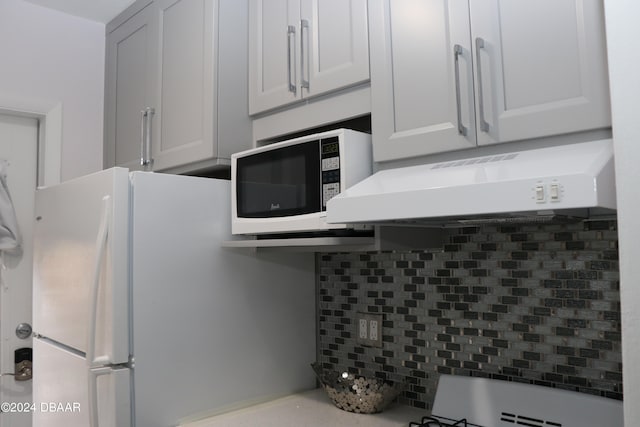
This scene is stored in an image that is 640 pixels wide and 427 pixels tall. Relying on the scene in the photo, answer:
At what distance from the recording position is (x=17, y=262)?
2.36 metres

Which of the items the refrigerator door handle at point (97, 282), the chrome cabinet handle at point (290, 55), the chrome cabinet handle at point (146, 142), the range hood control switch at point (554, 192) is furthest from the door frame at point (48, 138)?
the range hood control switch at point (554, 192)

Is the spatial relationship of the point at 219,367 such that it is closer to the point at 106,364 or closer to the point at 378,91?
the point at 106,364

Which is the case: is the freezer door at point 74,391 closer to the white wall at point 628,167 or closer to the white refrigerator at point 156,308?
the white refrigerator at point 156,308

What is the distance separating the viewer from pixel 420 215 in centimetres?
108

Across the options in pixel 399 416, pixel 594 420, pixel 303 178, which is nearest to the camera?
pixel 594 420

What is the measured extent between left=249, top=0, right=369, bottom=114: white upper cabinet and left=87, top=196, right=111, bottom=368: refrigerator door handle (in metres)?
0.60

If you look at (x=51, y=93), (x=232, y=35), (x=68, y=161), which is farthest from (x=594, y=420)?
(x=51, y=93)

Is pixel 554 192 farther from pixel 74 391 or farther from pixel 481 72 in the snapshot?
pixel 74 391

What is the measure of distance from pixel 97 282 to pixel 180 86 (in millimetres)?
803

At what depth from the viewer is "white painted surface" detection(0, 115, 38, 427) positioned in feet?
7.53

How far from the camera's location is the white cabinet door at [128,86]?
2.16 metres

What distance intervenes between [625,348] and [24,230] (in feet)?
7.82

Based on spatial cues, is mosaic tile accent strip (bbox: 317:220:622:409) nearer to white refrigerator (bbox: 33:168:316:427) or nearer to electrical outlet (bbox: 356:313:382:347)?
electrical outlet (bbox: 356:313:382:347)

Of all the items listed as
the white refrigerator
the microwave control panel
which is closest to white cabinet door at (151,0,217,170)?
the white refrigerator
